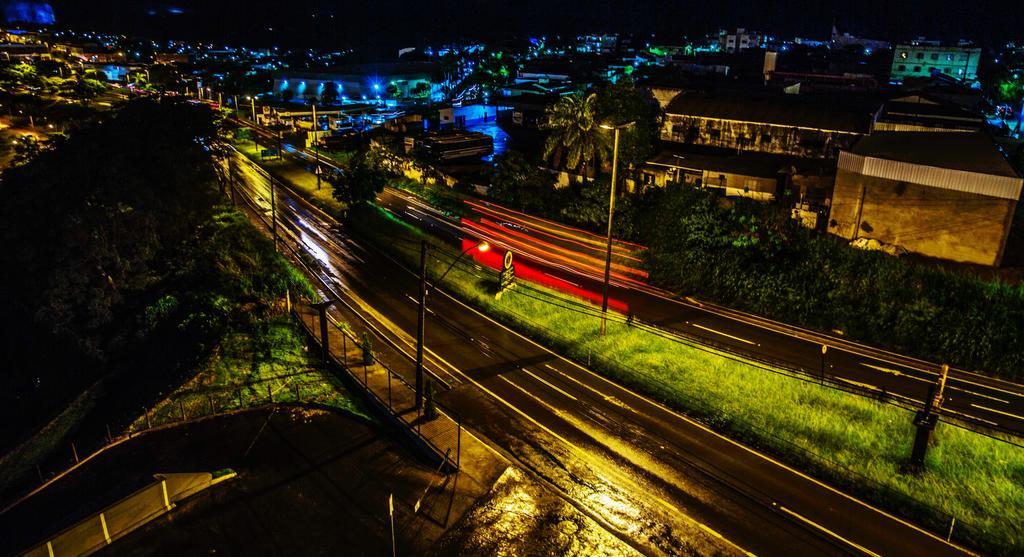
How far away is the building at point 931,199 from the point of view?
29.8m

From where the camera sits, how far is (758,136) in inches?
2056

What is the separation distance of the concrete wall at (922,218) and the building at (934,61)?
93705 millimetres

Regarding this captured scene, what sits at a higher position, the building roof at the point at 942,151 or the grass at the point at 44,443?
the building roof at the point at 942,151

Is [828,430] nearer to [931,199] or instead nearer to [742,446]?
[742,446]

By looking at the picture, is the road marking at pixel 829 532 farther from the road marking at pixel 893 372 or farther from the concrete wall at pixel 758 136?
the concrete wall at pixel 758 136

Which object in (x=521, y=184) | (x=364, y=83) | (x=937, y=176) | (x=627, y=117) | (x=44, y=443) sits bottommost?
(x=44, y=443)

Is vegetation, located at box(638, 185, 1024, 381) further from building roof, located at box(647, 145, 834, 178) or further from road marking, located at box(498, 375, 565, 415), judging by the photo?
road marking, located at box(498, 375, 565, 415)

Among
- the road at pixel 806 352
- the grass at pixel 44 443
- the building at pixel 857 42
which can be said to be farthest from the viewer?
the building at pixel 857 42

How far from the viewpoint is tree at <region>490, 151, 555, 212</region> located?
48.1 metres

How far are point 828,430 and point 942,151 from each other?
76.0 feet

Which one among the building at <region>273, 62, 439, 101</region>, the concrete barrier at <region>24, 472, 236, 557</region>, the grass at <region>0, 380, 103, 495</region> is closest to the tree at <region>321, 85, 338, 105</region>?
the building at <region>273, 62, 439, 101</region>

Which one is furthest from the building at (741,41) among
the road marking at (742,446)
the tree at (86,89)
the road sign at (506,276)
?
the road marking at (742,446)

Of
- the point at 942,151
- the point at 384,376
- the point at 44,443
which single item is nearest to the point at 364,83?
the point at 44,443

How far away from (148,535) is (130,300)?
20326 mm
